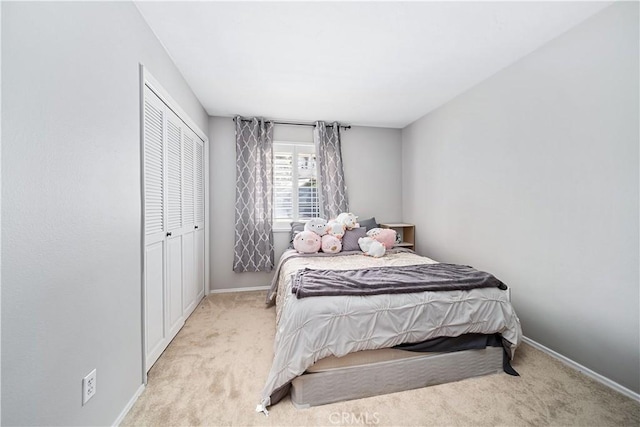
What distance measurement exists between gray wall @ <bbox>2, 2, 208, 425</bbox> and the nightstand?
10.2ft

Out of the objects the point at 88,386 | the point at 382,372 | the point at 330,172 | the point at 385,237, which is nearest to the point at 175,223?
the point at 88,386

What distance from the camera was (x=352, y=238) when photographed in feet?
10.3

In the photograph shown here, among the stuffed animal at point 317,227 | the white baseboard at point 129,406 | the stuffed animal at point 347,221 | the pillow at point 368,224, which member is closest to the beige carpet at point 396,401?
the white baseboard at point 129,406

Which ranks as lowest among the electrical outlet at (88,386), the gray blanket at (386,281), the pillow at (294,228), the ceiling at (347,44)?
the electrical outlet at (88,386)

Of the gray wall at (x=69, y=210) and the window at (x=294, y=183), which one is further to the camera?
the window at (x=294, y=183)

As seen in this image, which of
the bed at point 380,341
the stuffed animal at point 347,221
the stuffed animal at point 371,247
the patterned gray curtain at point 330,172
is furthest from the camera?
the patterned gray curtain at point 330,172

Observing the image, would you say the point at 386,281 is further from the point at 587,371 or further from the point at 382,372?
the point at 587,371

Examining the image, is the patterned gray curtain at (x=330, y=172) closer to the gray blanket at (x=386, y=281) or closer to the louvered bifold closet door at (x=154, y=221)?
the gray blanket at (x=386, y=281)

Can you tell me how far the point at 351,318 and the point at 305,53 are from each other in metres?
2.05

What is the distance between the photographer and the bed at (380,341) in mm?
1430

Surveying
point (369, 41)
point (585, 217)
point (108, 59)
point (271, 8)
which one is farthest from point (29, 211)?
point (585, 217)

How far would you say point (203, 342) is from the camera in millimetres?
2143

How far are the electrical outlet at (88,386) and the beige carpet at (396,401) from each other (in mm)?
373

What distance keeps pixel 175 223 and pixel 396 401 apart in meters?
2.21
